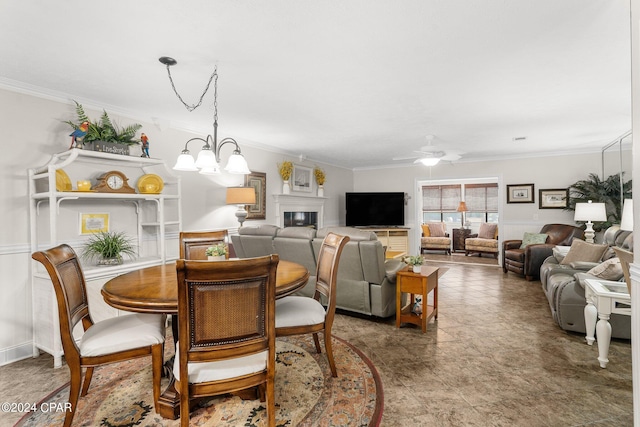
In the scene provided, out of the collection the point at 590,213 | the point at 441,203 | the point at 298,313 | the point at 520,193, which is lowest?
Result: the point at 298,313

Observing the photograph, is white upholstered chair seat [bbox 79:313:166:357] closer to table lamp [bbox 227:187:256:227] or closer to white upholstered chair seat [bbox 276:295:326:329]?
white upholstered chair seat [bbox 276:295:326:329]

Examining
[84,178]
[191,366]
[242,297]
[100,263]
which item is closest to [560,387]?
[242,297]

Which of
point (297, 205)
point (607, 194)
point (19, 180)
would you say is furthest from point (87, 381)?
point (607, 194)

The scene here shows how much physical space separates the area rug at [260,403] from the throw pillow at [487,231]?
7437mm

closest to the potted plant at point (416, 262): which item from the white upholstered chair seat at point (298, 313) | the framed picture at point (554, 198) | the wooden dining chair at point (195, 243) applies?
the white upholstered chair seat at point (298, 313)

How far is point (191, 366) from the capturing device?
1572mm

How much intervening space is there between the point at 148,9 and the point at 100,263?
91.8 inches

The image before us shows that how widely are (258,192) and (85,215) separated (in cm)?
250

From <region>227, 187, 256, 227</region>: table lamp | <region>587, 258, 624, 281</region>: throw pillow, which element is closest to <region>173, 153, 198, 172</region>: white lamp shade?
<region>227, 187, 256, 227</region>: table lamp

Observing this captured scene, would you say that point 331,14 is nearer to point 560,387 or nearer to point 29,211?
point 560,387

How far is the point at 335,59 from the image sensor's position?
2396mm

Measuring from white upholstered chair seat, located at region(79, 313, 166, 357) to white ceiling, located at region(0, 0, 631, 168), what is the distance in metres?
1.80

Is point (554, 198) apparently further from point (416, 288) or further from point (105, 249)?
point (105, 249)

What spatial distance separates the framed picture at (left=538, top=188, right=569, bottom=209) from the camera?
6254 millimetres
